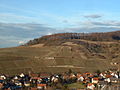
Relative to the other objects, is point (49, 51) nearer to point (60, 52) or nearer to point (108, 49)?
point (60, 52)

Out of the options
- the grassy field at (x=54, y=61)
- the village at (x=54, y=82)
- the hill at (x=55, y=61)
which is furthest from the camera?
the hill at (x=55, y=61)

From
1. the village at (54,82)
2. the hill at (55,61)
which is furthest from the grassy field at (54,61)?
the village at (54,82)

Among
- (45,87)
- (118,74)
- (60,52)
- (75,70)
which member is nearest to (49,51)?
(60,52)

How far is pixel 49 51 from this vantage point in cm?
6122

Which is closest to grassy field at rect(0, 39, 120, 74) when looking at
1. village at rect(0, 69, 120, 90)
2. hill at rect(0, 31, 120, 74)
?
hill at rect(0, 31, 120, 74)

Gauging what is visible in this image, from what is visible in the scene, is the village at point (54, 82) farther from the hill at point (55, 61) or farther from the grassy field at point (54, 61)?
the hill at point (55, 61)

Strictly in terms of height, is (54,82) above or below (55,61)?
below

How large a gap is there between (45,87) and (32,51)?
1254 inches

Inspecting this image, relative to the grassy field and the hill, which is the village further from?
the hill

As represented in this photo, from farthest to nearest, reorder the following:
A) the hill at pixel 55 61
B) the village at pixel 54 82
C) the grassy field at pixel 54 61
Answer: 1. the hill at pixel 55 61
2. the grassy field at pixel 54 61
3. the village at pixel 54 82

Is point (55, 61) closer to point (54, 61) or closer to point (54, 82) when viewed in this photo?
point (54, 61)

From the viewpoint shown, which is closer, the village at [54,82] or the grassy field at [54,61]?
the village at [54,82]

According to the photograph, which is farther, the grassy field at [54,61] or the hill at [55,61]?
the hill at [55,61]

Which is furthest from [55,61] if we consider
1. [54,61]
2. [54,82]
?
[54,82]
